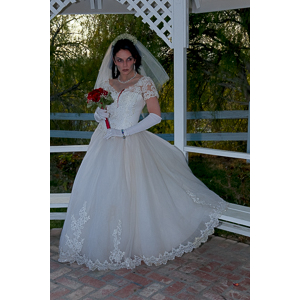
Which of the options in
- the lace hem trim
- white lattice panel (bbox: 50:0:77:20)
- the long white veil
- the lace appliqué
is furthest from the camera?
white lattice panel (bbox: 50:0:77:20)

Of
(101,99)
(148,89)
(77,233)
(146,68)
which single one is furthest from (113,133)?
(77,233)

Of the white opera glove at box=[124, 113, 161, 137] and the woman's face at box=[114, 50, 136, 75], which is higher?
the woman's face at box=[114, 50, 136, 75]

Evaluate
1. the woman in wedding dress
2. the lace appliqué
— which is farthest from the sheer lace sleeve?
the lace appliqué

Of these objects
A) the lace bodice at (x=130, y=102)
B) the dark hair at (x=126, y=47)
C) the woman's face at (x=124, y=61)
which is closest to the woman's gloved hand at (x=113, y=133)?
the lace bodice at (x=130, y=102)

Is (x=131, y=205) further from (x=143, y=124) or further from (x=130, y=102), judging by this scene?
(x=130, y=102)

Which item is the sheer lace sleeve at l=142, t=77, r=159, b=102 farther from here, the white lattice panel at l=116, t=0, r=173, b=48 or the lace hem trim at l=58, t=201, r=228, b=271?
the lace hem trim at l=58, t=201, r=228, b=271

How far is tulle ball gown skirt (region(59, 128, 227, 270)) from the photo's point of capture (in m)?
3.33

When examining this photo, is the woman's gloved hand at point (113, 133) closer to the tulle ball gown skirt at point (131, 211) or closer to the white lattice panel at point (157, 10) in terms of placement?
the tulle ball gown skirt at point (131, 211)

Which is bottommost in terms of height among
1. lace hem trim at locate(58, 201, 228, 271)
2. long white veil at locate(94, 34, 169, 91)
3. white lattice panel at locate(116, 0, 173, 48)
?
lace hem trim at locate(58, 201, 228, 271)

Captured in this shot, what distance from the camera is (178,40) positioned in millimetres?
4223

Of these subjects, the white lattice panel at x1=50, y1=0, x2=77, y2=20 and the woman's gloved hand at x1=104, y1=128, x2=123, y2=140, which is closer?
the woman's gloved hand at x1=104, y1=128, x2=123, y2=140
